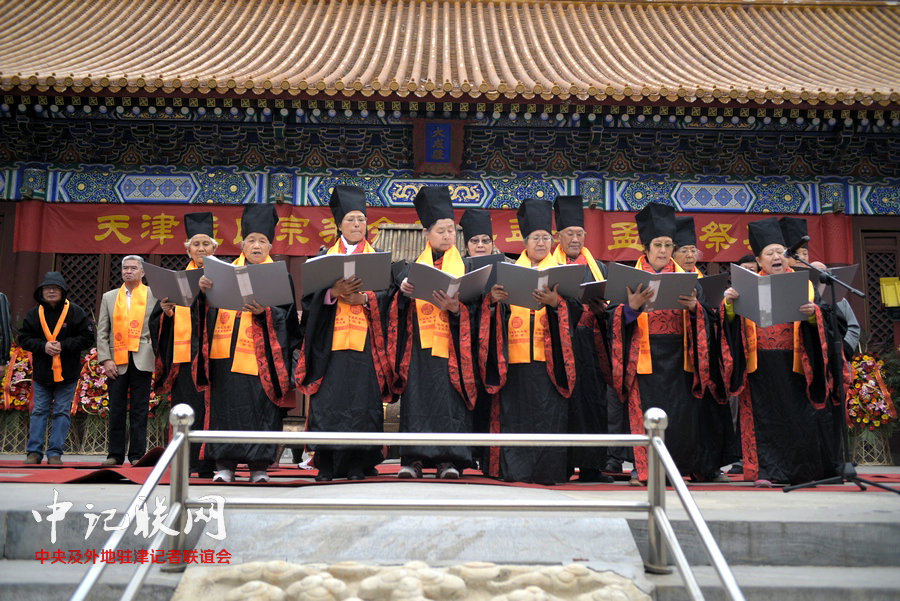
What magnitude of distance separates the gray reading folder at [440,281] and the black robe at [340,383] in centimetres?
42

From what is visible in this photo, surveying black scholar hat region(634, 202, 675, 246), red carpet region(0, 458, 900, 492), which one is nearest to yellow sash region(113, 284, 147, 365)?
red carpet region(0, 458, 900, 492)

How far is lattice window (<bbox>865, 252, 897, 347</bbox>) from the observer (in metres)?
9.32

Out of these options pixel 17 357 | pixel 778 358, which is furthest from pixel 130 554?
pixel 17 357

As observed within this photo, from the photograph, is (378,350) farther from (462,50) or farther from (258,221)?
(462,50)

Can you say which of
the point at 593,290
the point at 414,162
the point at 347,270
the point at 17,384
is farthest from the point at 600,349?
the point at 17,384

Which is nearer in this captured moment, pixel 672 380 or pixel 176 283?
pixel 176 283

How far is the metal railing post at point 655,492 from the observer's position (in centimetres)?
310

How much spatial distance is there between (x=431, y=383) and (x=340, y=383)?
21.1 inches

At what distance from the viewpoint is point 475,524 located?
335 cm

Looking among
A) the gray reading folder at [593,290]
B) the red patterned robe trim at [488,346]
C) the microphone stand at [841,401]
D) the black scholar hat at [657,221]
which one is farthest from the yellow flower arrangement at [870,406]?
the red patterned robe trim at [488,346]

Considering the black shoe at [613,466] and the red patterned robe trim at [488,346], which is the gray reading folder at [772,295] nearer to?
the red patterned robe trim at [488,346]

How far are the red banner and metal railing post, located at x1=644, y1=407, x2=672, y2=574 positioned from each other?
6199mm

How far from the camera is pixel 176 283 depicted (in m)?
5.18

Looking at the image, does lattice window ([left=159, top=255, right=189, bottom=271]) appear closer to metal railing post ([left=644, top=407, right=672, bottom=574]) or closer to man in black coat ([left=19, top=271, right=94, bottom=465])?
man in black coat ([left=19, top=271, right=94, bottom=465])
